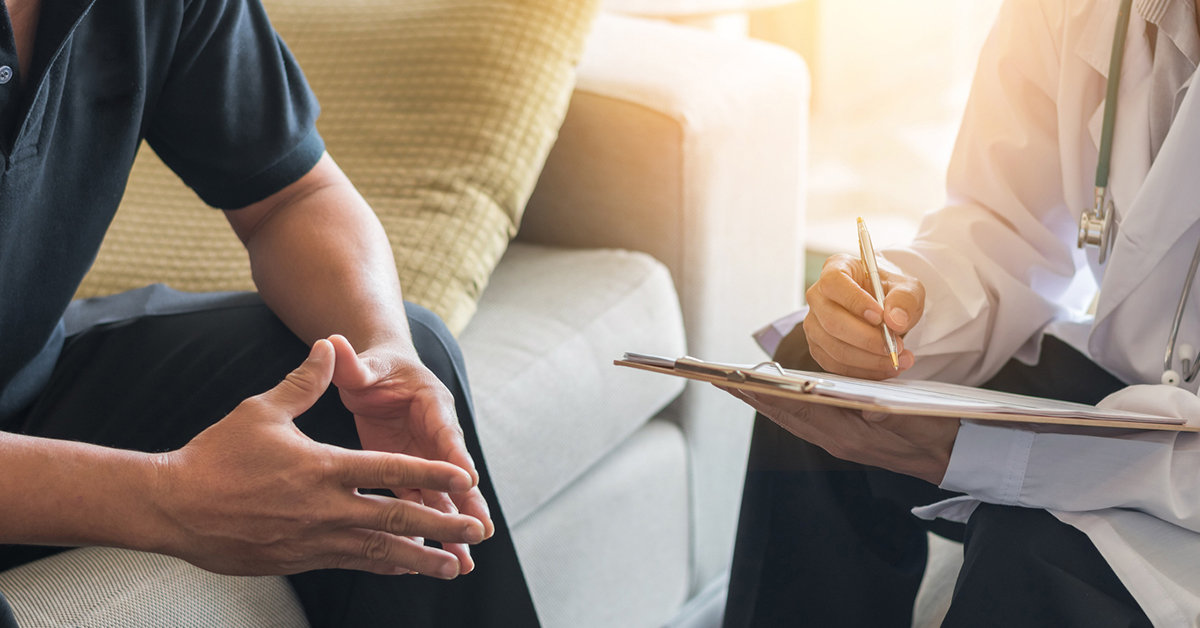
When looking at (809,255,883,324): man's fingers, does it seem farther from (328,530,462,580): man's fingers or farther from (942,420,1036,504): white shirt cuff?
(328,530,462,580): man's fingers

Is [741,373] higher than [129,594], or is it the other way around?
[741,373]

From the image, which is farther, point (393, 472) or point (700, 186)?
point (700, 186)

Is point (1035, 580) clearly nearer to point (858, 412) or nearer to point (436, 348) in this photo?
point (858, 412)

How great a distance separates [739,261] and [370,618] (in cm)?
72

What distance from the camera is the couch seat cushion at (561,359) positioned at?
41.9 inches

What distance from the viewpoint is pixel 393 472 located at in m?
0.63

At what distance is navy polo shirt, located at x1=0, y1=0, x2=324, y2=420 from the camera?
783mm

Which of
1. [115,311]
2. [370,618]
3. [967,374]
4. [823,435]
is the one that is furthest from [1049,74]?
[115,311]

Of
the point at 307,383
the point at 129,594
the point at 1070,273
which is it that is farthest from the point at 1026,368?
the point at 129,594

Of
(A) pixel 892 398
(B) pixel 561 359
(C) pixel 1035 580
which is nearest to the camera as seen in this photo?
(A) pixel 892 398

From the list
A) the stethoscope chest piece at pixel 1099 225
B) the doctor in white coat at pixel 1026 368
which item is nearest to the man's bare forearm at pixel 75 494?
the doctor in white coat at pixel 1026 368

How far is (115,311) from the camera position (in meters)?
0.96

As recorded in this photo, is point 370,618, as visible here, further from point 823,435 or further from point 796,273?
point 796,273

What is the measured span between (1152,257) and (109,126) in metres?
0.83
